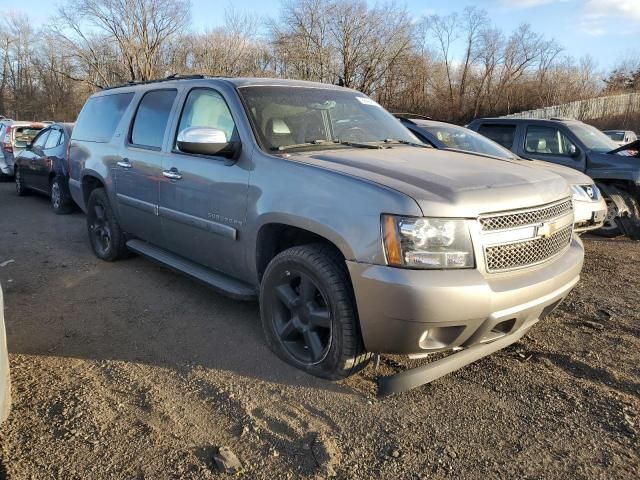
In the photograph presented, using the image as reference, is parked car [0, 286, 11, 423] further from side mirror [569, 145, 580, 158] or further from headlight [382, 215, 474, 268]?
side mirror [569, 145, 580, 158]

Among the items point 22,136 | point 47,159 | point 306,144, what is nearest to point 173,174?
point 306,144

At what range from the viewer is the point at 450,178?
116 inches

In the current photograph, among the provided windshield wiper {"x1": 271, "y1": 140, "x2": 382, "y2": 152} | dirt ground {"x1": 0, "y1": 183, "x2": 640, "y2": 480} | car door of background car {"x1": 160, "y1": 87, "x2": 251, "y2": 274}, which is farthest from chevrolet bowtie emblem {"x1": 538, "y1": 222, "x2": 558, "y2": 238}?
car door of background car {"x1": 160, "y1": 87, "x2": 251, "y2": 274}

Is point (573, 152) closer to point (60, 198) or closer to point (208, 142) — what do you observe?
point (208, 142)

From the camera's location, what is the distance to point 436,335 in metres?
2.73

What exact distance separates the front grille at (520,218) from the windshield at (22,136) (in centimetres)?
1245

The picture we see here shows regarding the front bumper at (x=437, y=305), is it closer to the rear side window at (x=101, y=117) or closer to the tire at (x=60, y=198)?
the rear side window at (x=101, y=117)

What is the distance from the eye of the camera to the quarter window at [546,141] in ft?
27.2

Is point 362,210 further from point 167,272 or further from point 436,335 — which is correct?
point 167,272

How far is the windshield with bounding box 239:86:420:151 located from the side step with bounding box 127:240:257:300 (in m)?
1.03

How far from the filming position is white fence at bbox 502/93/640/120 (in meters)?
30.8

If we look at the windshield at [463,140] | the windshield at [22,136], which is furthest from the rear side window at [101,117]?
the windshield at [22,136]

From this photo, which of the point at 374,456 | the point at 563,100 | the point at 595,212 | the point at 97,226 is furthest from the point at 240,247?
the point at 563,100

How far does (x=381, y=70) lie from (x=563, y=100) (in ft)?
43.9
